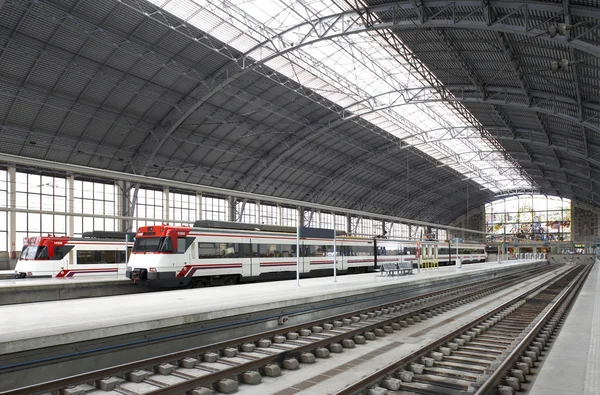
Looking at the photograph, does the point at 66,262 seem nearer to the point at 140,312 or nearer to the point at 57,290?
the point at 57,290

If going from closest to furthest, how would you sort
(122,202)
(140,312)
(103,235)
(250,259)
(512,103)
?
(140,312) < (250,259) < (103,235) < (512,103) < (122,202)

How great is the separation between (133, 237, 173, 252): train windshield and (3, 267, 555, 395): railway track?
821cm

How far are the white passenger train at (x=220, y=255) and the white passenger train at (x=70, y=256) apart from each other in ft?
18.8

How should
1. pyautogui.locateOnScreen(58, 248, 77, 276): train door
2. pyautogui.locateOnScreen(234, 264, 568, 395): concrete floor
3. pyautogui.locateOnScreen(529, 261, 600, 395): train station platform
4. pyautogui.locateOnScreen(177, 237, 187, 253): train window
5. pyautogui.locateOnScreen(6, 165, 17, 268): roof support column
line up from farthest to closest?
pyautogui.locateOnScreen(6, 165, 17, 268): roof support column → pyautogui.locateOnScreen(58, 248, 77, 276): train door → pyautogui.locateOnScreen(177, 237, 187, 253): train window → pyautogui.locateOnScreen(234, 264, 568, 395): concrete floor → pyautogui.locateOnScreen(529, 261, 600, 395): train station platform

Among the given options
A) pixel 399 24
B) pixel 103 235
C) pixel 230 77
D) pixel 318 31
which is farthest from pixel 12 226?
pixel 399 24

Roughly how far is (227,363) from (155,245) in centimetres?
1060

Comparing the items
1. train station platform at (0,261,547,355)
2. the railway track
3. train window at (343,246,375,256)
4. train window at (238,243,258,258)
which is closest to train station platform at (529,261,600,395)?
the railway track

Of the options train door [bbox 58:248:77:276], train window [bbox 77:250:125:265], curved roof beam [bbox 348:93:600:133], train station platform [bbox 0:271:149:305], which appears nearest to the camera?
train station platform [bbox 0:271:149:305]

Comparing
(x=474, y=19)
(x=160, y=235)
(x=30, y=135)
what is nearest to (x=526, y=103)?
(x=474, y=19)

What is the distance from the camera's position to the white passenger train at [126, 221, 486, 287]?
61.6 ft

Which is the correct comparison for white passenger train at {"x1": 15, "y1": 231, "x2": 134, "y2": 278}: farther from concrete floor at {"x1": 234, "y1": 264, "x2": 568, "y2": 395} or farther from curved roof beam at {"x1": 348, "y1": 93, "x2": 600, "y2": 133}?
curved roof beam at {"x1": 348, "y1": 93, "x2": 600, "y2": 133}

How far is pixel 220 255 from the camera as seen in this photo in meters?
21.1

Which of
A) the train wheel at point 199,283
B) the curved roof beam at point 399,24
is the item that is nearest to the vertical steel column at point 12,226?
the curved roof beam at point 399,24

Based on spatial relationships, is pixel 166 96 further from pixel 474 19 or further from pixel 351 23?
pixel 474 19
